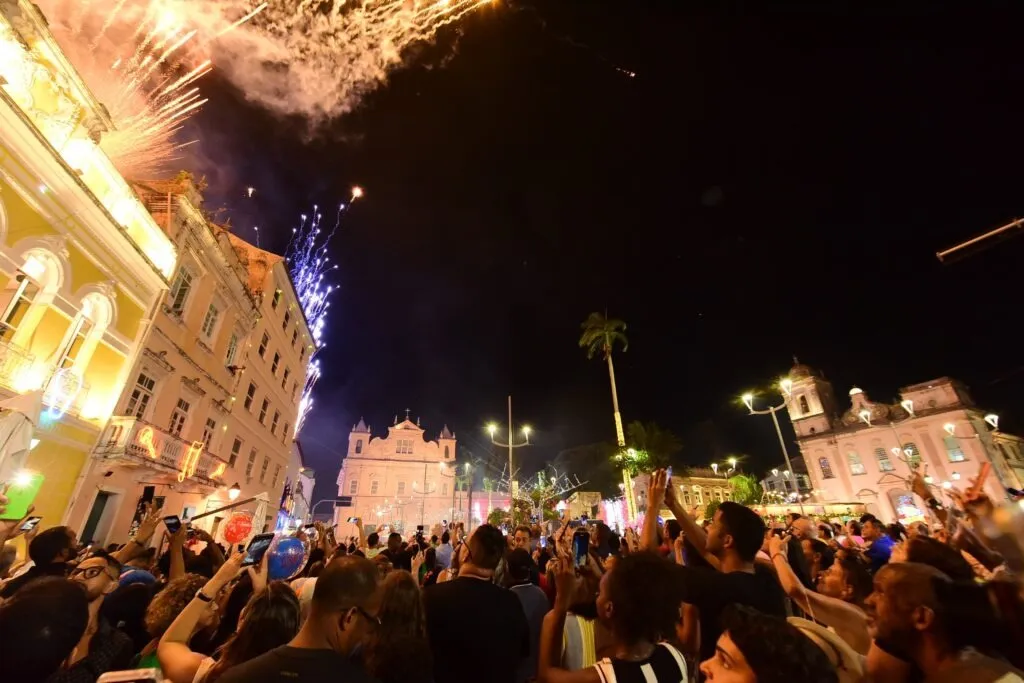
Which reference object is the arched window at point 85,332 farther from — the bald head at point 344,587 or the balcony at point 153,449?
the bald head at point 344,587

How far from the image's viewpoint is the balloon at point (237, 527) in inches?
313

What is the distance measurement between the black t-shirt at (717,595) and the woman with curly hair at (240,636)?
8.29ft

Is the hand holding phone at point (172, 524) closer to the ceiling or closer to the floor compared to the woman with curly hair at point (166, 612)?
closer to the ceiling

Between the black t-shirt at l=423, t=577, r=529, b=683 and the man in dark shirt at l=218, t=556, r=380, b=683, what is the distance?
0.62 meters

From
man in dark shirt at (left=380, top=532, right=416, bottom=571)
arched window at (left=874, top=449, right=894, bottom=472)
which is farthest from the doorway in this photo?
arched window at (left=874, top=449, right=894, bottom=472)

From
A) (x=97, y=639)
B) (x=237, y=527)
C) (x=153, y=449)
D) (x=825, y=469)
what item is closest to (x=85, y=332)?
(x=153, y=449)

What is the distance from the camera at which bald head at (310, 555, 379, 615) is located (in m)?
2.25

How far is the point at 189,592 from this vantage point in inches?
126

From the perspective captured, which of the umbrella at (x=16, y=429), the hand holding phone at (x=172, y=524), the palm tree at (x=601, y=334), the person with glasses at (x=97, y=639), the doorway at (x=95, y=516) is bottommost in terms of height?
the person with glasses at (x=97, y=639)

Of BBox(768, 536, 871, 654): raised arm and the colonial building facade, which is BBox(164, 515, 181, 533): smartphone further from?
the colonial building facade

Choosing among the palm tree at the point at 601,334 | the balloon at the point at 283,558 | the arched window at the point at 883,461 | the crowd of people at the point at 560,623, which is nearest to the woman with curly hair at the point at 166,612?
the crowd of people at the point at 560,623

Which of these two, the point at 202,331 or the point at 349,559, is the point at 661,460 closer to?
the point at 202,331

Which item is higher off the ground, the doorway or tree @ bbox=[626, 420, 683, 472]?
tree @ bbox=[626, 420, 683, 472]

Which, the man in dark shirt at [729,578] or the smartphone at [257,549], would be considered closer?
the man in dark shirt at [729,578]
